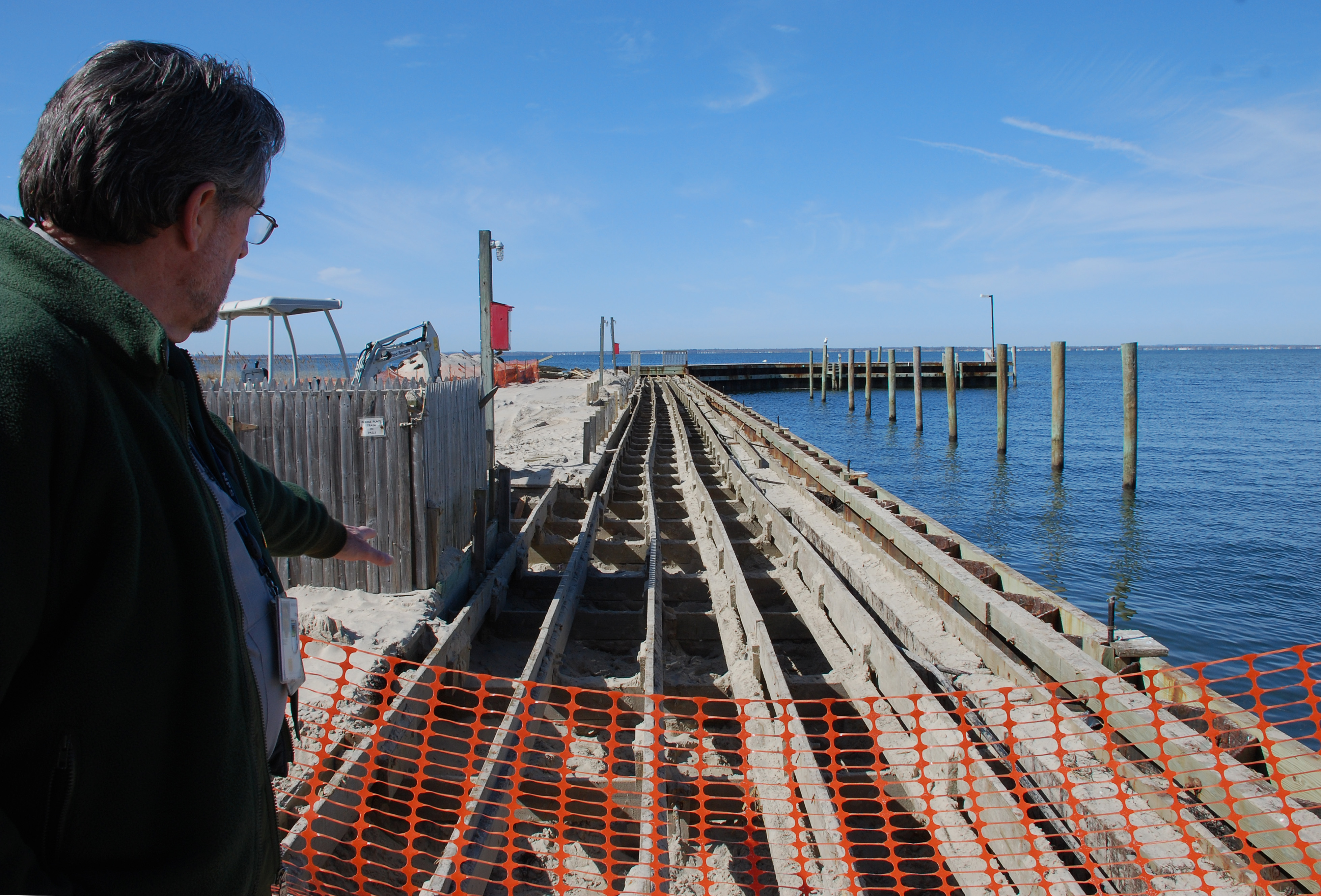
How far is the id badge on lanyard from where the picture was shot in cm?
159

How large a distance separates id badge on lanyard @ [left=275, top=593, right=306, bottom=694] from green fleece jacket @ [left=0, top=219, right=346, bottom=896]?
1.15 ft

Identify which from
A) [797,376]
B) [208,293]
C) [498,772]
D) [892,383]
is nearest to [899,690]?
[498,772]

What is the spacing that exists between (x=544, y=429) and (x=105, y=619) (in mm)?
20068

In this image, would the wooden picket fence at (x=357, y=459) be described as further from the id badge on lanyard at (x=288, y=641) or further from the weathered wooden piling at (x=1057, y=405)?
the weathered wooden piling at (x=1057, y=405)

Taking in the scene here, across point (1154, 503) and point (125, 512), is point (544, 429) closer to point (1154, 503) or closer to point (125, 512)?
point (1154, 503)

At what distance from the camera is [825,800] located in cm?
309

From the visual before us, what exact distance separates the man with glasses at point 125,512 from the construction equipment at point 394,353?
1019 centimetres

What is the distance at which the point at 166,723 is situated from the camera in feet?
3.59

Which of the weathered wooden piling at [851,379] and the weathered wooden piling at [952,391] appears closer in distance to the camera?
the weathered wooden piling at [952,391]

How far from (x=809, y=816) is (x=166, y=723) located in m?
2.67

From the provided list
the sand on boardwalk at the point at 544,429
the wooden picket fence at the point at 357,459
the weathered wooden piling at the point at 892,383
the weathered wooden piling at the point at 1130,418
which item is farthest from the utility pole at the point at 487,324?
the weathered wooden piling at the point at 892,383

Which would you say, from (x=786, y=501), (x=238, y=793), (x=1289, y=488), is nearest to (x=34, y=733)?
(x=238, y=793)

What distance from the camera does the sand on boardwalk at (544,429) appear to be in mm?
11281

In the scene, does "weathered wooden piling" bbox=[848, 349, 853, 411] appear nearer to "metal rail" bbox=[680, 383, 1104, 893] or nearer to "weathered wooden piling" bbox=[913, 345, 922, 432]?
"weathered wooden piling" bbox=[913, 345, 922, 432]
